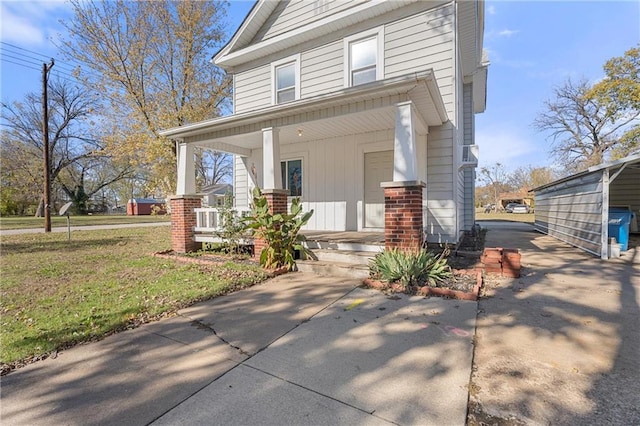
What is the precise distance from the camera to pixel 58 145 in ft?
102

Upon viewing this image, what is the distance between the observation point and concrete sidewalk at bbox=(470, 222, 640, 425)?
6.36 ft

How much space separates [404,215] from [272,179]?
2.70 metres

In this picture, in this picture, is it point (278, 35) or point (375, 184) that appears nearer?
point (375, 184)

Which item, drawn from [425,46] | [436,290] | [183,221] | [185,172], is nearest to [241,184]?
[185,172]

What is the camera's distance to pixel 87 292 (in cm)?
461

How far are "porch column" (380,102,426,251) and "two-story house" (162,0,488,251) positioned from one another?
0.05 ft

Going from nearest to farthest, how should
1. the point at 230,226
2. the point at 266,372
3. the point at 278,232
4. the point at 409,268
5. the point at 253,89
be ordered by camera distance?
the point at 266,372
the point at 409,268
the point at 278,232
the point at 230,226
the point at 253,89

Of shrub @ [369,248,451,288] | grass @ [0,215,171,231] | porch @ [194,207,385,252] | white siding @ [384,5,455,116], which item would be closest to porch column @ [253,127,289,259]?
porch @ [194,207,385,252]

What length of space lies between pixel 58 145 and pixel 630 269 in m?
42.3

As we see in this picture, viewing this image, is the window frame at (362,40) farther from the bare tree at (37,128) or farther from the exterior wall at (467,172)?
the bare tree at (37,128)

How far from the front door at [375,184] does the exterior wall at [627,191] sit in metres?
9.77

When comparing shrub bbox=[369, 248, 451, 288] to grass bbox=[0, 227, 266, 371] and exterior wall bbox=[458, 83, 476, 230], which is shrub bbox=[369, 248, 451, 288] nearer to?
grass bbox=[0, 227, 266, 371]

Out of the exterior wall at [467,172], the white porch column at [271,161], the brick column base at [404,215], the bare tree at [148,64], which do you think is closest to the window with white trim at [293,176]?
the white porch column at [271,161]

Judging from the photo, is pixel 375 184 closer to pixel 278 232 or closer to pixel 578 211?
pixel 278 232
